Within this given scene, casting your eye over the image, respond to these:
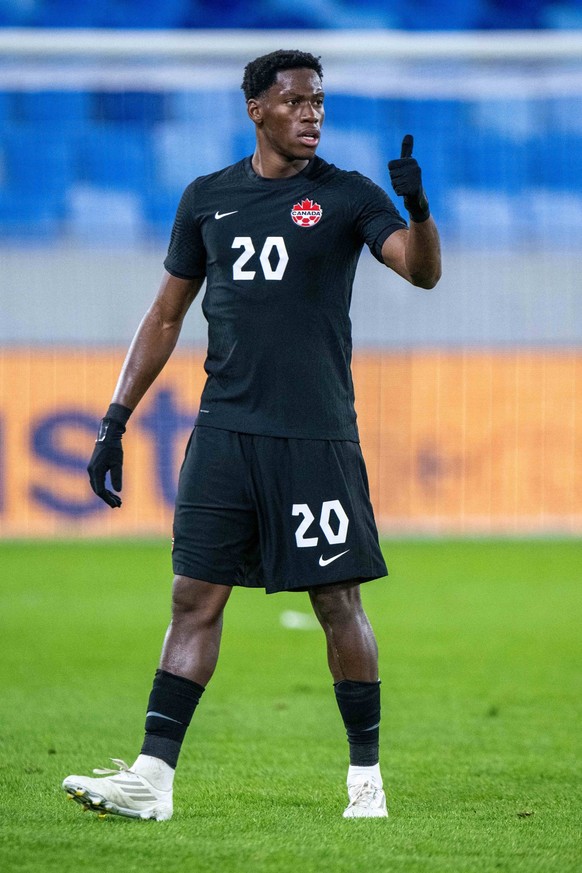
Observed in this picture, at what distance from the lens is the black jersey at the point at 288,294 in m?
4.10

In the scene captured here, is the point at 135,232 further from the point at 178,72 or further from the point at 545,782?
the point at 545,782

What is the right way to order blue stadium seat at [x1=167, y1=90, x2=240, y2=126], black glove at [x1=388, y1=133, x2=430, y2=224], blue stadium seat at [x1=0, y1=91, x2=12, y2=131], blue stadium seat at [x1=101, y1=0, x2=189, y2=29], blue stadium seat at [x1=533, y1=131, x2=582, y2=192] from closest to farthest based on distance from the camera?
black glove at [x1=388, y1=133, x2=430, y2=224] < blue stadium seat at [x1=0, y1=91, x2=12, y2=131] < blue stadium seat at [x1=167, y1=90, x2=240, y2=126] < blue stadium seat at [x1=533, y1=131, x2=582, y2=192] < blue stadium seat at [x1=101, y1=0, x2=189, y2=29]

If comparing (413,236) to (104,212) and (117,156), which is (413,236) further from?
(117,156)

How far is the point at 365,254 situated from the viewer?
19.7 meters

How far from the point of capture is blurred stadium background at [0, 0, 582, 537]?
59.1 feet

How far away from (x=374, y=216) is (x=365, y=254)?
15.8 m

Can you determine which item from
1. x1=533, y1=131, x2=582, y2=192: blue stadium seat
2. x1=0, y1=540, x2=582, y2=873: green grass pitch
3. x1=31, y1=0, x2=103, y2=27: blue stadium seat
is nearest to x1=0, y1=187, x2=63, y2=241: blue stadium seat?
x1=31, y1=0, x2=103, y2=27: blue stadium seat

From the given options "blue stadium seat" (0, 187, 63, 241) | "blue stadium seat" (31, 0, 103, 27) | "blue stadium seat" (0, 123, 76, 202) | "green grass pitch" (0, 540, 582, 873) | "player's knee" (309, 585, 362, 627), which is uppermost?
"blue stadium seat" (31, 0, 103, 27)

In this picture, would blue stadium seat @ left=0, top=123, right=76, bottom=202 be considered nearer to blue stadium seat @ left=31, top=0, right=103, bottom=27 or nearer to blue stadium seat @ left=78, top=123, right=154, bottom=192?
blue stadium seat @ left=78, top=123, right=154, bottom=192

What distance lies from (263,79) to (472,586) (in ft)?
27.6

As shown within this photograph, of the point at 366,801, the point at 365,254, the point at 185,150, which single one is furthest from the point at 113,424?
the point at 185,150

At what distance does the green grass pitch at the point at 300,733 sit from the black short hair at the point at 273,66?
2.09 m

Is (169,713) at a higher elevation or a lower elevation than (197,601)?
lower

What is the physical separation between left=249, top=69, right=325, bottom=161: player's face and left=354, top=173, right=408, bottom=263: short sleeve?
0.62 feet
